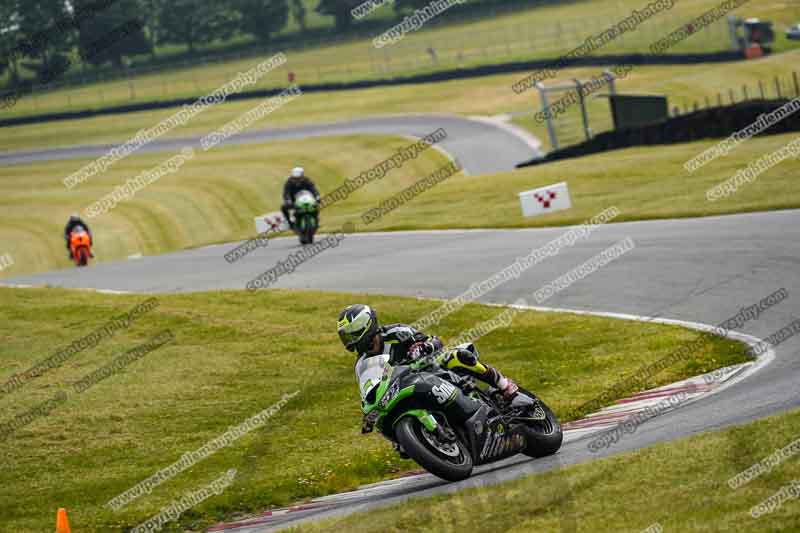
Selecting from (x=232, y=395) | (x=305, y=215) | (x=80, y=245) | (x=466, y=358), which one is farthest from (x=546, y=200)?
(x=466, y=358)

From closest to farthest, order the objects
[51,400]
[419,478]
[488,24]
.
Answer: [419,478]
[51,400]
[488,24]

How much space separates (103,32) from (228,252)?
75.7 metres

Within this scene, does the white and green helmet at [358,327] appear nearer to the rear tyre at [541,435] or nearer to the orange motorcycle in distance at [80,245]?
the rear tyre at [541,435]

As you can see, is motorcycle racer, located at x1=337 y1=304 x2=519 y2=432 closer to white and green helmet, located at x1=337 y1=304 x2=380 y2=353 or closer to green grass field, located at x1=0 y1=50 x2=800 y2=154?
white and green helmet, located at x1=337 y1=304 x2=380 y2=353

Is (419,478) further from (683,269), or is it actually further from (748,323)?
(683,269)

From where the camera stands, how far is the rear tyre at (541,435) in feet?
33.2

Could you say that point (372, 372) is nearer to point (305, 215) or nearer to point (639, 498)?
point (639, 498)

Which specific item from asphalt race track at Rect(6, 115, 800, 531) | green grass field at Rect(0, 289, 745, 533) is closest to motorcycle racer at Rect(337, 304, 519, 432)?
asphalt race track at Rect(6, 115, 800, 531)

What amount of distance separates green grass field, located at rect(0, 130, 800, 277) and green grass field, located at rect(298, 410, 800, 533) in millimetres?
15633

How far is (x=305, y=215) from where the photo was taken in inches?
1185

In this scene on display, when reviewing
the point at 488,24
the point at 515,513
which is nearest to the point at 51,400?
the point at 515,513

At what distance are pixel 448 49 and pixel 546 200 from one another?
2595 inches

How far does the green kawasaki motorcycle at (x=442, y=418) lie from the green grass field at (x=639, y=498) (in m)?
0.58

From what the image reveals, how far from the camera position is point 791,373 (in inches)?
454
